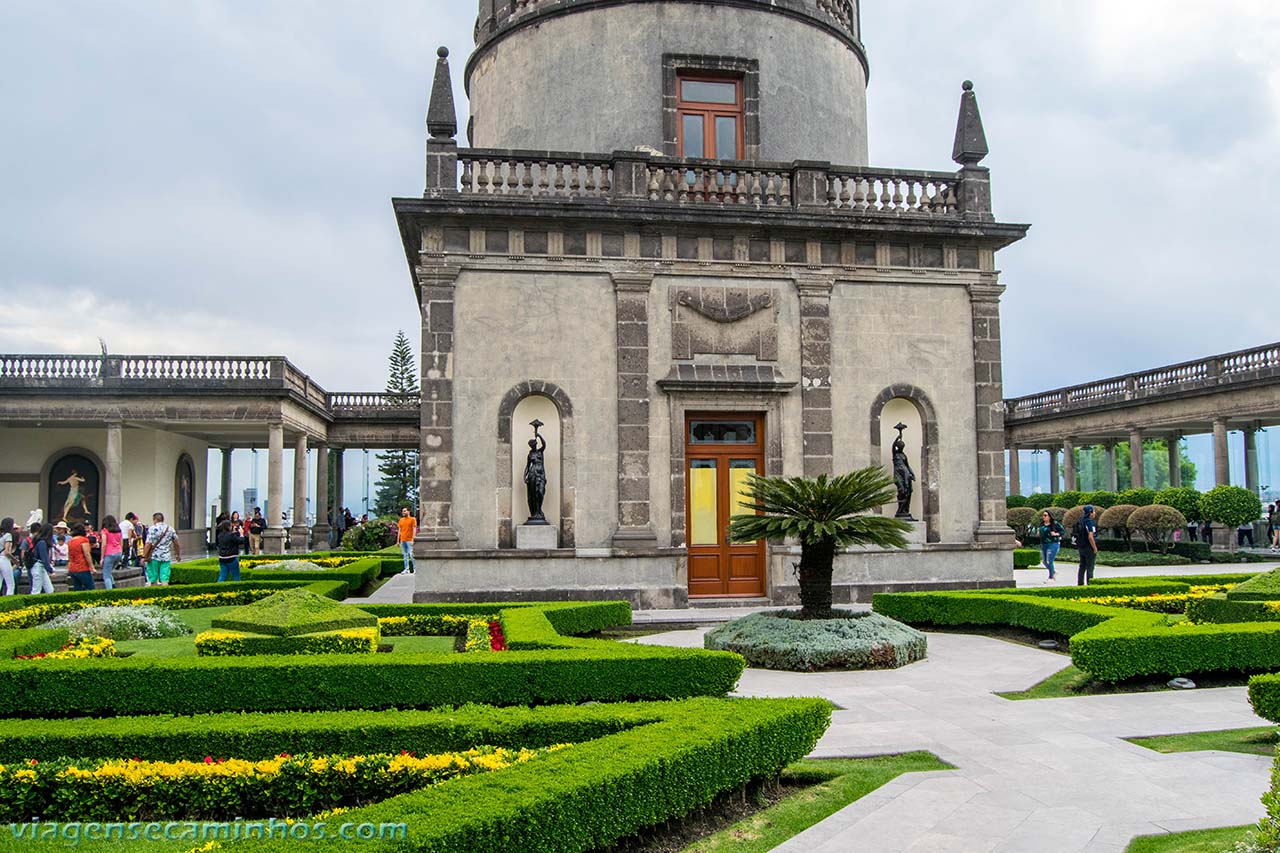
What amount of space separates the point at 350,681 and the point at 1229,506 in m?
31.2

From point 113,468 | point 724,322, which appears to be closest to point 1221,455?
point 724,322

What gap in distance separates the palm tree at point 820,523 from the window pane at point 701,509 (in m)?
5.31

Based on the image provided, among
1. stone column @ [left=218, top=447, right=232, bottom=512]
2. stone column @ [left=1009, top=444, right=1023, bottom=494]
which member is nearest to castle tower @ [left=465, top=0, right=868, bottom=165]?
stone column @ [left=218, top=447, right=232, bottom=512]

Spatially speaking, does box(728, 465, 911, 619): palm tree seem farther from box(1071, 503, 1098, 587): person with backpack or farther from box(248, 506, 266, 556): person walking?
box(248, 506, 266, 556): person walking

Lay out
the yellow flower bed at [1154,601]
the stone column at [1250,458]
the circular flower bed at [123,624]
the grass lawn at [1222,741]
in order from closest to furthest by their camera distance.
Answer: the grass lawn at [1222,741] → the circular flower bed at [123,624] → the yellow flower bed at [1154,601] → the stone column at [1250,458]

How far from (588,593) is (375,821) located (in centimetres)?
1292

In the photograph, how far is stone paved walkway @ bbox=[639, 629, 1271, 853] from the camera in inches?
235

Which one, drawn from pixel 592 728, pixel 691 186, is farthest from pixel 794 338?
pixel 592 728

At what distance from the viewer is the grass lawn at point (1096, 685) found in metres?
10.5

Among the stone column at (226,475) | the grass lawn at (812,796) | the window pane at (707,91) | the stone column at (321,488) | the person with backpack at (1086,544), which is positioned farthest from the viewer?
the stone column at (226,475)

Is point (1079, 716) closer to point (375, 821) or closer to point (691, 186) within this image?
point (375, 821)

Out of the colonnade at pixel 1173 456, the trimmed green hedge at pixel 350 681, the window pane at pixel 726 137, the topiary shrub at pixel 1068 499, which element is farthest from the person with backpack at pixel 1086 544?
the topiary shrub at pixel 1068 499

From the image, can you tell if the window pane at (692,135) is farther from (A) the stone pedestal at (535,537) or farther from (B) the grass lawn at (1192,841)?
(B) the grass lawn at (1192,841)

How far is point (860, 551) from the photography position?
1858cm
